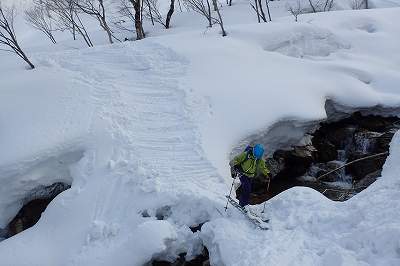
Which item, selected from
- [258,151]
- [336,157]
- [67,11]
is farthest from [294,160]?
[67,11]

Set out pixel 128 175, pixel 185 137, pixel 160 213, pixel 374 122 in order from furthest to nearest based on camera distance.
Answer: pixel 374 122 → pixel 185 137 → pixel 128 175 → pixel 160 213

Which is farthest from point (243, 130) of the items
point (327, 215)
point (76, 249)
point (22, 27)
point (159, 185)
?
point (22, 27)

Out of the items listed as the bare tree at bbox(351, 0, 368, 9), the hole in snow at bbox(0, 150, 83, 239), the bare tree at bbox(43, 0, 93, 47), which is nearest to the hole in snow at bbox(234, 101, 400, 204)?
the hole in snow at bbox(0, 150, 83, 239)

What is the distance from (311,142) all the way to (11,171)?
899 centimetres

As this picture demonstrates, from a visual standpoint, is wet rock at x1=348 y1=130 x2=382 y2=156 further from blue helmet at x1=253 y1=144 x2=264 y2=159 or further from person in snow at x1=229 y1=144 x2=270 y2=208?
blue helmet at x1=253 y1=144 x2=264 y2=159

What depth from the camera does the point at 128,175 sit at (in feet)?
33.6

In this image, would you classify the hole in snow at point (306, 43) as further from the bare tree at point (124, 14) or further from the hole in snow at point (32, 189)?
the bare tree at point (124, 14)

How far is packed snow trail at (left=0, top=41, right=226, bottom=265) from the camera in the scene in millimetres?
8938

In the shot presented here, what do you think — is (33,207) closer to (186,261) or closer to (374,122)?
(186,261)

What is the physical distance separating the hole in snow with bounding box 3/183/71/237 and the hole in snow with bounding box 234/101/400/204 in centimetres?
539

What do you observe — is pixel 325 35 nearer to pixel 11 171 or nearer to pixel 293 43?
pixel 293 43

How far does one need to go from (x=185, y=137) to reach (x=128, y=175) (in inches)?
86.4

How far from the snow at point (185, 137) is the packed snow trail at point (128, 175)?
3 cm

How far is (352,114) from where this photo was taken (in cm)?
1484
